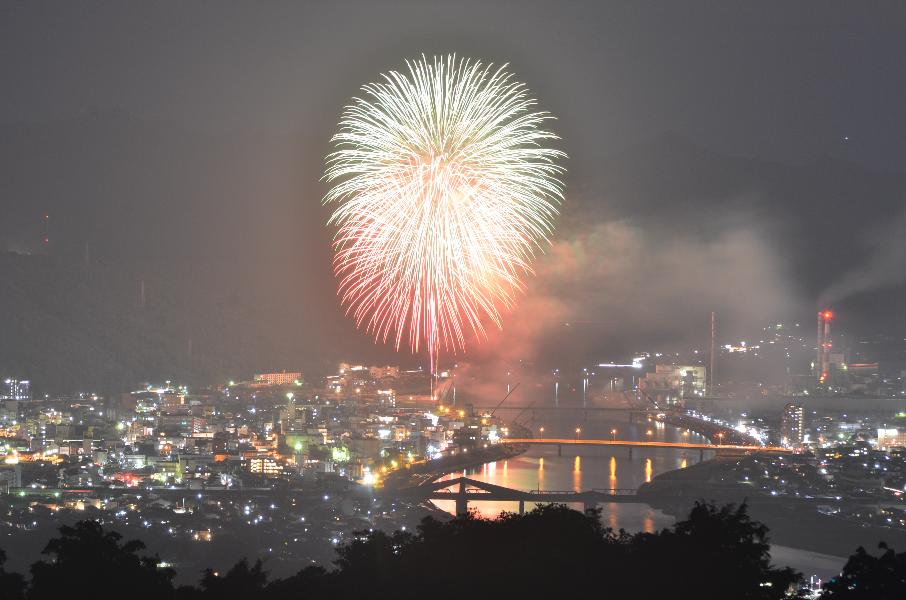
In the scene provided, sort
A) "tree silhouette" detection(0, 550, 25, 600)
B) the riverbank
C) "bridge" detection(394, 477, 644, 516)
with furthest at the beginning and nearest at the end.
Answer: "bridge" detection(394, 477, 644, 516)
the riverbank
"tree silhouette" detection(0, 550, 25, 600)

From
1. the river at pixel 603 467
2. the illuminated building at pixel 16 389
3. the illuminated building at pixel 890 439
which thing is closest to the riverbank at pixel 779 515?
the river at pixel 603 467

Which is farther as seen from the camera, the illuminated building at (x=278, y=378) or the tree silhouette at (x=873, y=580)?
the illuminated building at (x=278, y=378)

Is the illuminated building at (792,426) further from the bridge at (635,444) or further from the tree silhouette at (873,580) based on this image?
the tree silhouette at (873,580)

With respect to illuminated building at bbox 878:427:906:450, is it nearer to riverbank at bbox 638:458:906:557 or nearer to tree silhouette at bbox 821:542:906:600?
riverbank at bbox 638:458:906:557

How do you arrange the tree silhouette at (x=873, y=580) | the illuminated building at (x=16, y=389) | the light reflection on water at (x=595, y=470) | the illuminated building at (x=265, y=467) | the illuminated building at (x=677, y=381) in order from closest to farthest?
the tree silhouette at (x=873, y=580) → the light reflection on water at (x=595, y=470) → the illuminated building at (x=265, y=467) → the illuminated building at (x=16, y=389) → the illuminated building at (x=677, y=381)

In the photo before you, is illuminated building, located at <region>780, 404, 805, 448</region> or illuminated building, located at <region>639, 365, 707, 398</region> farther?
illuminated building, located at <region>639, 365, 707, 398</region>

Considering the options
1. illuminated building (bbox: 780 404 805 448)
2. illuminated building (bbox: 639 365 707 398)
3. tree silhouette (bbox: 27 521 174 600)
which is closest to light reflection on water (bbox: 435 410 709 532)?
illuminated building (bbox: 780 404 805 448)

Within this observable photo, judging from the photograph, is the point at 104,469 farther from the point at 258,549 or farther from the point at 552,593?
the point at 552,593

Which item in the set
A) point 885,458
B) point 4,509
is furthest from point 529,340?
point 4,509

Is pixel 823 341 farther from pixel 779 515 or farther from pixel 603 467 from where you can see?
pixel 779 515
